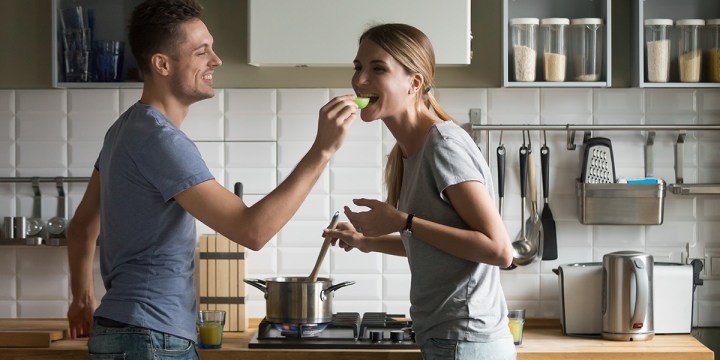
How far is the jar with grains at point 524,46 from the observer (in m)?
3.47

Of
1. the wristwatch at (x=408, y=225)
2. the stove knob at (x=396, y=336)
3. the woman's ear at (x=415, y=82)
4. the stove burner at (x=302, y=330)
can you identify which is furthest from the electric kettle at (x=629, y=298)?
the wristwatch at (x=408, y=225)

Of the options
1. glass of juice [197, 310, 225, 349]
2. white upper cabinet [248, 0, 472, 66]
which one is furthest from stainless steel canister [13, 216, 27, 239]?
white upper cabinet [248, 0, 472, 66]

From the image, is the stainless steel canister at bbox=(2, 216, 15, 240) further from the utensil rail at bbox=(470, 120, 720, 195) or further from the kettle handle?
the kettle handle

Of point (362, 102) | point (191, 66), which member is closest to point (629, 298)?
point (362, 102)

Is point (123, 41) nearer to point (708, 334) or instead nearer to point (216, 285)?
point (216, 285)

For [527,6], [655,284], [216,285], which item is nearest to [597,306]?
[655,284]

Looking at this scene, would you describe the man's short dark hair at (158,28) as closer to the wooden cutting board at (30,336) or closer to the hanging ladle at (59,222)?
the wooden cutting board at (30,336)

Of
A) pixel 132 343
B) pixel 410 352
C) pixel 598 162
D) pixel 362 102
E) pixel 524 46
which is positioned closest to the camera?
pixel 132 343

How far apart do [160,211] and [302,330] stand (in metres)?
1.27

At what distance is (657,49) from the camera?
3.49 m

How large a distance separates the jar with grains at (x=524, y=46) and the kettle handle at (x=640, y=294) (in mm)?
738

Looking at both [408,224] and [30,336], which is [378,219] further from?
[30,336]

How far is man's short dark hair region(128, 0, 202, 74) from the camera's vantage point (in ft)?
7.39

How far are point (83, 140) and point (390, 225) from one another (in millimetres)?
1896
